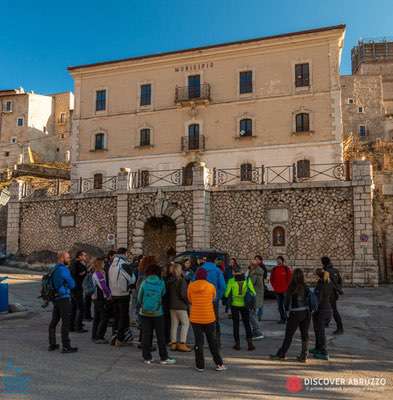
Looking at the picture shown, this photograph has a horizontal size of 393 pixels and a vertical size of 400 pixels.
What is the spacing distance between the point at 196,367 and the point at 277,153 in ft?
68.7

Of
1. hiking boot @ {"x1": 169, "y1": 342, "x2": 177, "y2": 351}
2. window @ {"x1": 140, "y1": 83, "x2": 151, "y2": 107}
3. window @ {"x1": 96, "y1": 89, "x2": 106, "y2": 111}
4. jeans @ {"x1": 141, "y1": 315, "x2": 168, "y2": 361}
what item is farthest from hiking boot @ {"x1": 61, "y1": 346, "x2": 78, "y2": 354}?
window @ {"x1": 96, "y1": 89, "x2": 106, "y2": 111}

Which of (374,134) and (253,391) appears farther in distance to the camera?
(374,134)

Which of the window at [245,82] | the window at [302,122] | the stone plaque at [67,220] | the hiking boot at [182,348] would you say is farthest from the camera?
the window at [245,82]

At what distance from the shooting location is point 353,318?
1110 cm

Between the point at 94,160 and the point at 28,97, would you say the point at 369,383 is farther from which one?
the point at 28,97

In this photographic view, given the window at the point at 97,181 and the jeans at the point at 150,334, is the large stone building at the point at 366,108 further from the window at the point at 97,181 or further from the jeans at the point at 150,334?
the jeans at the point at 150,334

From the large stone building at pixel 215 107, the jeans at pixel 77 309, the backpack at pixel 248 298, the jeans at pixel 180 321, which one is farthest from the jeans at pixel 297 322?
the large stone building at pixel 215 107

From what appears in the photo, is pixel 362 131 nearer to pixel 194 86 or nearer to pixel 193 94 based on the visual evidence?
pixel 194 86

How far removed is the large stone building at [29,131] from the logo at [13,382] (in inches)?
2145

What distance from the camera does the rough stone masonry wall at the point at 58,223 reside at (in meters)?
21.9

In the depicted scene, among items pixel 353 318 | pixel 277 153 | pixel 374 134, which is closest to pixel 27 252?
pixel 277 153

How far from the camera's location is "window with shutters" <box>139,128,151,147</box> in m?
28.7

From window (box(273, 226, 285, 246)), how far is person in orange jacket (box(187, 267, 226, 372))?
522 inches

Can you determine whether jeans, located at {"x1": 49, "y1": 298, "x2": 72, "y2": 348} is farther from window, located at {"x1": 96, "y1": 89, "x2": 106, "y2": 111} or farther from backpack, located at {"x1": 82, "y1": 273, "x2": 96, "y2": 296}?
window, located at {"x1": 96, "y1": 89, "x2": 106, "y2": 111}
